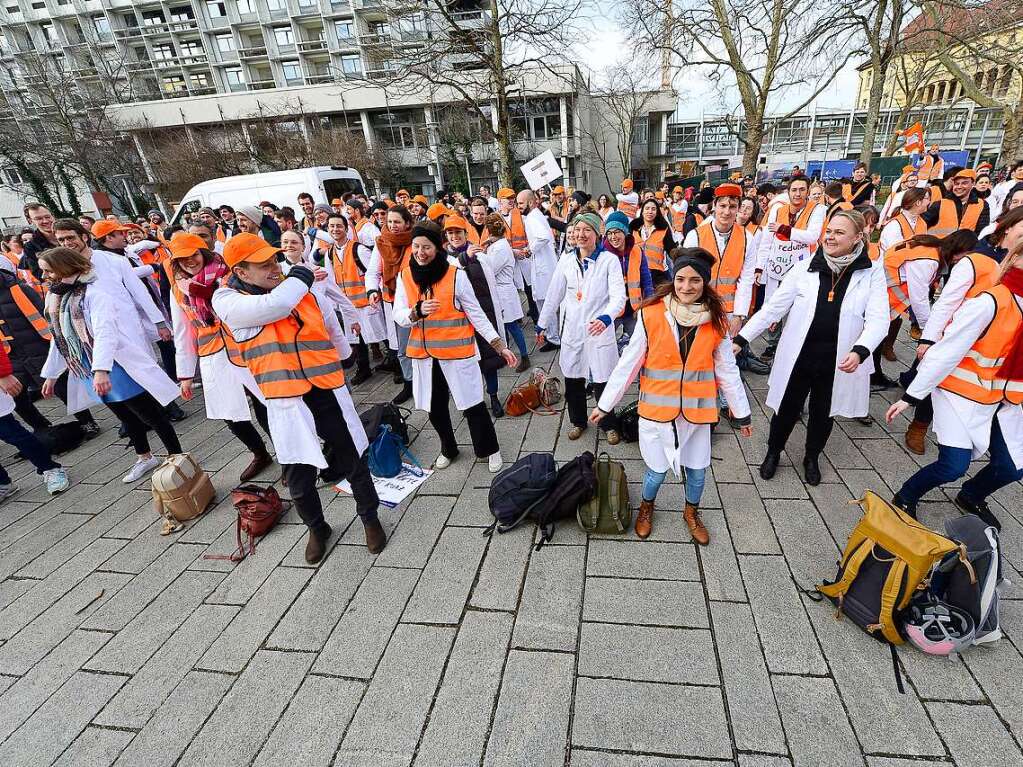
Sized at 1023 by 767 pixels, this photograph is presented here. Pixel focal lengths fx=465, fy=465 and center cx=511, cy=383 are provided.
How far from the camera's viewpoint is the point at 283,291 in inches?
98.2

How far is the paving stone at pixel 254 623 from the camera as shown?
8.46ft

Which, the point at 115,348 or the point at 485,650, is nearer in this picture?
the point at 485,650

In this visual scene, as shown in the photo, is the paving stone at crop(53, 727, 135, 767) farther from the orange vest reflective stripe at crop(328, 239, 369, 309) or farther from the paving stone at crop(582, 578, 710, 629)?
the orange vest reflective stripe at crop(328, 239, 369, 309)

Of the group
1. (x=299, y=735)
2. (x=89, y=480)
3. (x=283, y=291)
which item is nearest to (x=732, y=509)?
(x=299, y=735)

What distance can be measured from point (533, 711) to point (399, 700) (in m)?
0.66

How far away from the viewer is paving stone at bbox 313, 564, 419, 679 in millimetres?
2479

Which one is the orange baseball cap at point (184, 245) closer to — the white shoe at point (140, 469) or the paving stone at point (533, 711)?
the white shoe at point (140, 469)

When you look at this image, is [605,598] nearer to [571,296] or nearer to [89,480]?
[571,296]

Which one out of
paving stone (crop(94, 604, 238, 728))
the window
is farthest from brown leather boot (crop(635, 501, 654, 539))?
the window

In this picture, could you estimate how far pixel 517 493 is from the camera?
3277 millimetres

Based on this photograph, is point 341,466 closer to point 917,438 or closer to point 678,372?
point 678,372

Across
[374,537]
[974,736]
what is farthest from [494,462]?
[974,736]

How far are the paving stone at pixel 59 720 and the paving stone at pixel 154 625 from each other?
0.09 metres

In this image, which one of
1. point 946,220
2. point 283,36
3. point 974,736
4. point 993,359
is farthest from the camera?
Answer: point 283,36
